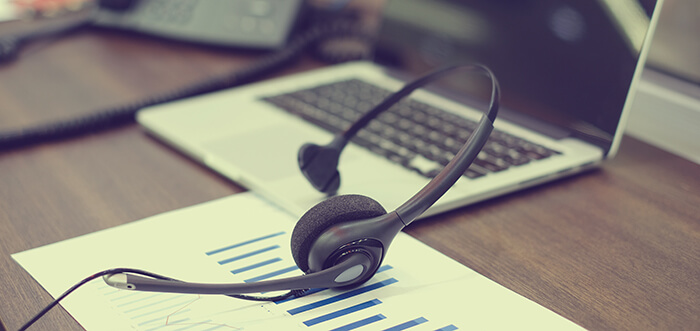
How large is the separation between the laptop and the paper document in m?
0.06

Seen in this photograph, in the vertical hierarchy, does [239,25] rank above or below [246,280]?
above

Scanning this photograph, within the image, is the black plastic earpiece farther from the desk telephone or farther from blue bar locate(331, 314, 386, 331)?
the desk telephone

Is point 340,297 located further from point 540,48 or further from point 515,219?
point 540,48

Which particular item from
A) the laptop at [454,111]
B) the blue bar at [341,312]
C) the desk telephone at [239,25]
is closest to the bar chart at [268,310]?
the blue bar at [341,312]

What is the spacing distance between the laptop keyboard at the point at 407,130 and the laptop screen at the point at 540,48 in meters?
0.07

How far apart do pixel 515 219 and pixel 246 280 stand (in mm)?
247

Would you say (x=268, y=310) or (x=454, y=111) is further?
(x=454, y=111)

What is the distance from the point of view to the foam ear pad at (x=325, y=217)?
464mm

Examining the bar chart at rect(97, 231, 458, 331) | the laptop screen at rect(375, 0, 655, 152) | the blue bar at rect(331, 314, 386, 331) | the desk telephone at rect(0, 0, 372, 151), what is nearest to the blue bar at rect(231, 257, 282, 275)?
the bar chart at rect(97, 231, 458, 331)

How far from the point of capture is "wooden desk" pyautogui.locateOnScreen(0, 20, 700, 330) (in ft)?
1.58

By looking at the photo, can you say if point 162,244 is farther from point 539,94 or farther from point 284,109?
point 539,94

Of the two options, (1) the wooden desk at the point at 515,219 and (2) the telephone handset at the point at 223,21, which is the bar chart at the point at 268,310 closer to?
(1) the wooden desk at the point at 515,219

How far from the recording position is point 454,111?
783 mm

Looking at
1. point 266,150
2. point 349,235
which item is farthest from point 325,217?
point 266,150
